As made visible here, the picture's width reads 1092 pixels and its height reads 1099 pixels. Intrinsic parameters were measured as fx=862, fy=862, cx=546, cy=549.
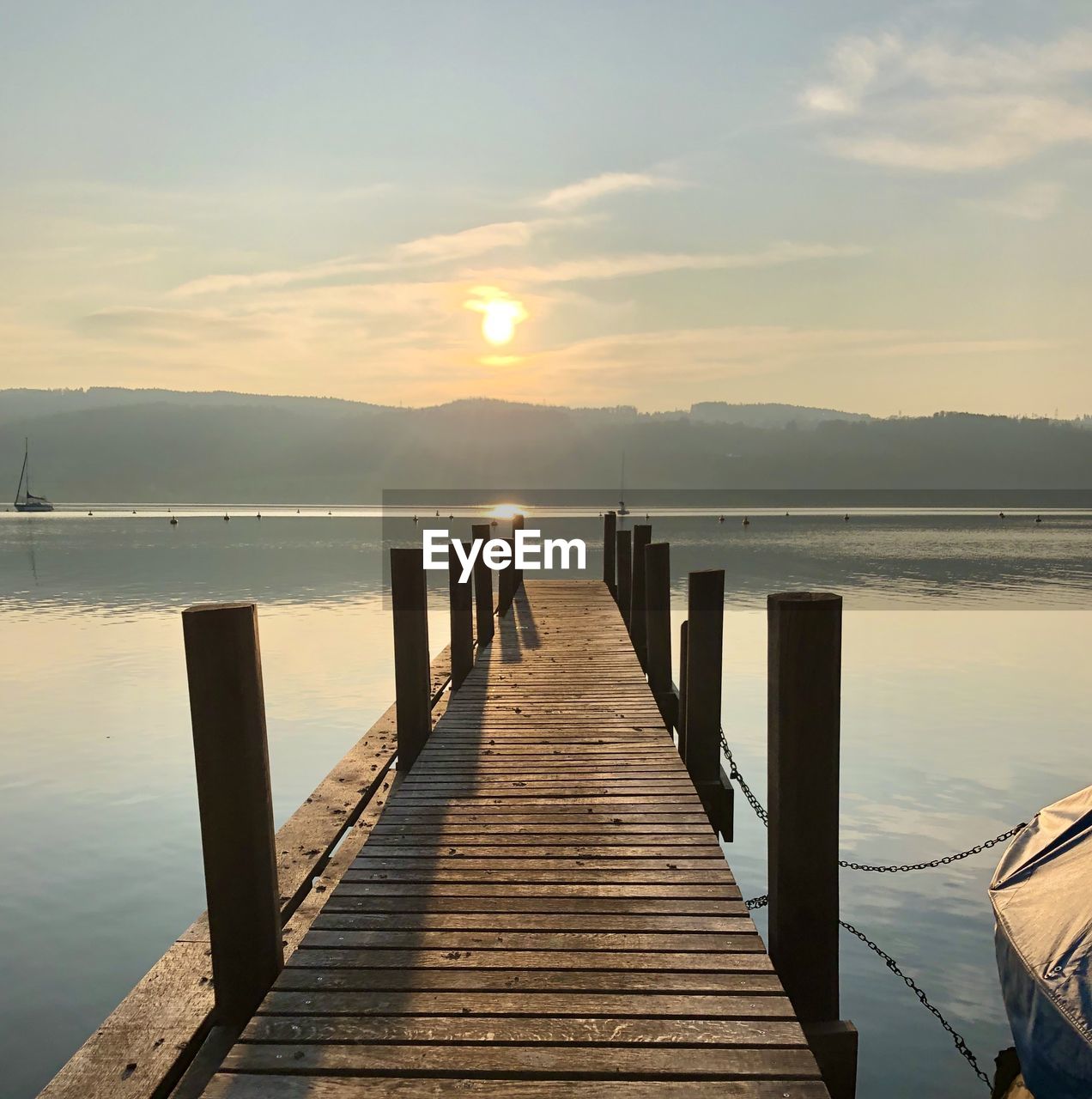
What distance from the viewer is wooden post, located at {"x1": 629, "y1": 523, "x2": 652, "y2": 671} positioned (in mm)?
14648

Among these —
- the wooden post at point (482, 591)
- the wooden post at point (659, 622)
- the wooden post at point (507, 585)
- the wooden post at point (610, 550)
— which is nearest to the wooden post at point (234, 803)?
the wooden post at point (659, 622)

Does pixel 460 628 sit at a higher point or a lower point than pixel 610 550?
higher

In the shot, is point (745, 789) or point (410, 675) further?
point (745, 789)

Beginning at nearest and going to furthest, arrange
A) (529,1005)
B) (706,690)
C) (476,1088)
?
(476,1088), (529,1005), (706,690)

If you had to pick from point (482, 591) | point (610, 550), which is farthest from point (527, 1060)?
point (610, 550)

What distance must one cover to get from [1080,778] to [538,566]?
39.7 meters

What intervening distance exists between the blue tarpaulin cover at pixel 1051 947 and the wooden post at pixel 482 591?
868cm

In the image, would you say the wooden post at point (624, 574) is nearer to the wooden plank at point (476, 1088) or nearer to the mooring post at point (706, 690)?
the mooring post at point (706, 690)

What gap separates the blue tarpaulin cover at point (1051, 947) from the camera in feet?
12.7

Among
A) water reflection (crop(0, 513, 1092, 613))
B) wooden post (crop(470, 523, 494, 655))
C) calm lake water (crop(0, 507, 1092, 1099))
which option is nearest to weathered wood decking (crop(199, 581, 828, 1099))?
calm lake water (crop(0, 507, 1092, 1099))

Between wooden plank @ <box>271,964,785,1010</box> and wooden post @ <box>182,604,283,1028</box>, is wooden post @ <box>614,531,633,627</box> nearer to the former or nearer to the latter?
wooden plank @ <box>271,964,785,1010</box>

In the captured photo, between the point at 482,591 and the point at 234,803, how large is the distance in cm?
930

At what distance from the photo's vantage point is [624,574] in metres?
18.2

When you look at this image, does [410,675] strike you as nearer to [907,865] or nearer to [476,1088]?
[476,1088]
